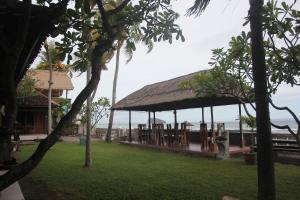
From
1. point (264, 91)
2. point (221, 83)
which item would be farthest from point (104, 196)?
point (264, 91)

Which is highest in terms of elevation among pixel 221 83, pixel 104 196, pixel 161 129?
pixel 221 83

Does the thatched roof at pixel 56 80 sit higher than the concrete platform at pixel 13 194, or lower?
higher

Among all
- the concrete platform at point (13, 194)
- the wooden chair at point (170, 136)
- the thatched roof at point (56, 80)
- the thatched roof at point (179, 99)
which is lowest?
the concrete platform at point (13, 194)

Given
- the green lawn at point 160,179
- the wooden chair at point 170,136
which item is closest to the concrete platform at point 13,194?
the green lawn at point 160,179

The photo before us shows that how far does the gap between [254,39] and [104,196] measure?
4.64 m

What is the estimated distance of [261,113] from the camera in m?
3.56

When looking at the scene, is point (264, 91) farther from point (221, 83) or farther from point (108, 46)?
point (221, 83)

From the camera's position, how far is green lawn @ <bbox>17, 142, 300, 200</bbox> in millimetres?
6797

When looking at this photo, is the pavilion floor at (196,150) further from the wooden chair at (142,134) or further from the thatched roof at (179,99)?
the thatched roof at (179,99)

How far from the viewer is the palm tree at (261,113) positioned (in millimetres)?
3477

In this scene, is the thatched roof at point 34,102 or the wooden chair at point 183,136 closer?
the wooden chair at point 183,136

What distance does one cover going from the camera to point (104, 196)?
6.68 m

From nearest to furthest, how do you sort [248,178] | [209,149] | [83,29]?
1. [83,29]
2. [248,178]
3. [209,149]

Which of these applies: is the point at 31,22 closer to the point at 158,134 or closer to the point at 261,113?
the point at 261,113
